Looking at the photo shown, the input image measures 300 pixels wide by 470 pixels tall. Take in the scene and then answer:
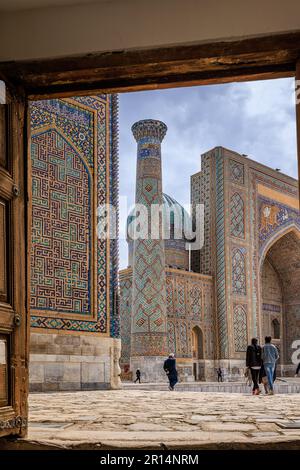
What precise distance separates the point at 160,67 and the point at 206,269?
60.0 feet

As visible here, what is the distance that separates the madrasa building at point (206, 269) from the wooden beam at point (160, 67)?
1470 cm

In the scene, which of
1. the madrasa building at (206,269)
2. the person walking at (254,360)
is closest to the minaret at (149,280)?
the madrasa building at (206,269)

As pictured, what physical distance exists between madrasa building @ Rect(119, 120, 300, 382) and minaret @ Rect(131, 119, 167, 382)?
A: 3 centimetres

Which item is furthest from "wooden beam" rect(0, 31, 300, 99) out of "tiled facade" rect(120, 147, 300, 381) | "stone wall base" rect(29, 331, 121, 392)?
"tiled facade" rect(120, 147, 300, 381)

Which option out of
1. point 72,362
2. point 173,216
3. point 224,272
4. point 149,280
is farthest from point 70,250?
point 173,216

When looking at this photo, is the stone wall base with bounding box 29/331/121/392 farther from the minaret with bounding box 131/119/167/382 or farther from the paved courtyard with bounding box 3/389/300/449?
the minaret with bounding box 131/119/167/382

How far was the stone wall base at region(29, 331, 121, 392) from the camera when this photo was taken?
28.1 feet

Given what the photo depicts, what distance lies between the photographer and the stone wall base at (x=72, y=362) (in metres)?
8.55

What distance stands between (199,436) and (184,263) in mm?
19930

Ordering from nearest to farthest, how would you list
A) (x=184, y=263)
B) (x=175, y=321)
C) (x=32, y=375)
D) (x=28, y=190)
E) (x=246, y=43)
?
1. (x=246, y=43)
2. (x=28, y=190)
3. (x=32, y=375)
4. (x=175, y=321)
5. (x=184, y=263)

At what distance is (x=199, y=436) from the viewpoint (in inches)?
120

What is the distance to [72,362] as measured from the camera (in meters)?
8.88
